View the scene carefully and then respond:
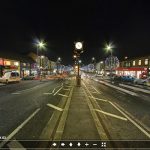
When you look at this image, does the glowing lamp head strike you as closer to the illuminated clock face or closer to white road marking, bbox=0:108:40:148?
the illuminated clock face

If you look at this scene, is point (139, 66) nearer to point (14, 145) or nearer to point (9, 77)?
point (9, 77)

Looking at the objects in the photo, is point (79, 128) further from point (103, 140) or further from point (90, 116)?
point (90, 116)

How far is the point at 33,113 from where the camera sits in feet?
36.4

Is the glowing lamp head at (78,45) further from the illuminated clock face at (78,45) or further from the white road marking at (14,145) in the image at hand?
the white road marking at (14,145)

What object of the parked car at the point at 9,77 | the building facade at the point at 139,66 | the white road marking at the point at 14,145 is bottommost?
the white road marking at the point at 14,145

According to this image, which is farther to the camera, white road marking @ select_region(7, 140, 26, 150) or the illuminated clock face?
the illuminated clock face

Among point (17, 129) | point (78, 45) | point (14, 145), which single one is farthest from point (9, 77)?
point (14, 145)

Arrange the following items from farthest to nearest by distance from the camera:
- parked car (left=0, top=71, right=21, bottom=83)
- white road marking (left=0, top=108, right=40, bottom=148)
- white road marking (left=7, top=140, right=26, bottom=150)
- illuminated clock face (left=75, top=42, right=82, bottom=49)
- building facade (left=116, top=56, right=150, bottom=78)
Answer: building facade (left=116, top=56, right=150, bottom=78) < parked car (left=0, top=71, right=21, bottom=83) < illuminated clock face (left=75, top=42, right=82, bottom=49) < white road marking (left=0, top=108, right=40, bottom=148) < white road marking (left=7, top=140, right=26, bottom=150)

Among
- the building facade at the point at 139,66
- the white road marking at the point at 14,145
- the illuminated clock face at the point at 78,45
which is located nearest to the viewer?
the white road marking at the point at 14,145

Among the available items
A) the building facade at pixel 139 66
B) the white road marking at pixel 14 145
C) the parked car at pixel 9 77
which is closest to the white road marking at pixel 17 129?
the white road marking at pixel 14 145

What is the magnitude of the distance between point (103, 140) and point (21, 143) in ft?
8.79

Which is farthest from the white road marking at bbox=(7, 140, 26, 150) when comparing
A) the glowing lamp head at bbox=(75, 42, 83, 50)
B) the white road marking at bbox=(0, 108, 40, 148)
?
the glowing lamp head at bbox=(75, 42, 83, 50)

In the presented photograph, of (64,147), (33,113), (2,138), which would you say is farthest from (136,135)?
(33,113)

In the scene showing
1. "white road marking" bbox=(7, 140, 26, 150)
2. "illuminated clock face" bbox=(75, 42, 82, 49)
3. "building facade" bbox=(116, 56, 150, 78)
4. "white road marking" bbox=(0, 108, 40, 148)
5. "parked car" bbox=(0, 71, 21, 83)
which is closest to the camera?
"white road marking" bbox=(7, 140, 26, 150)
